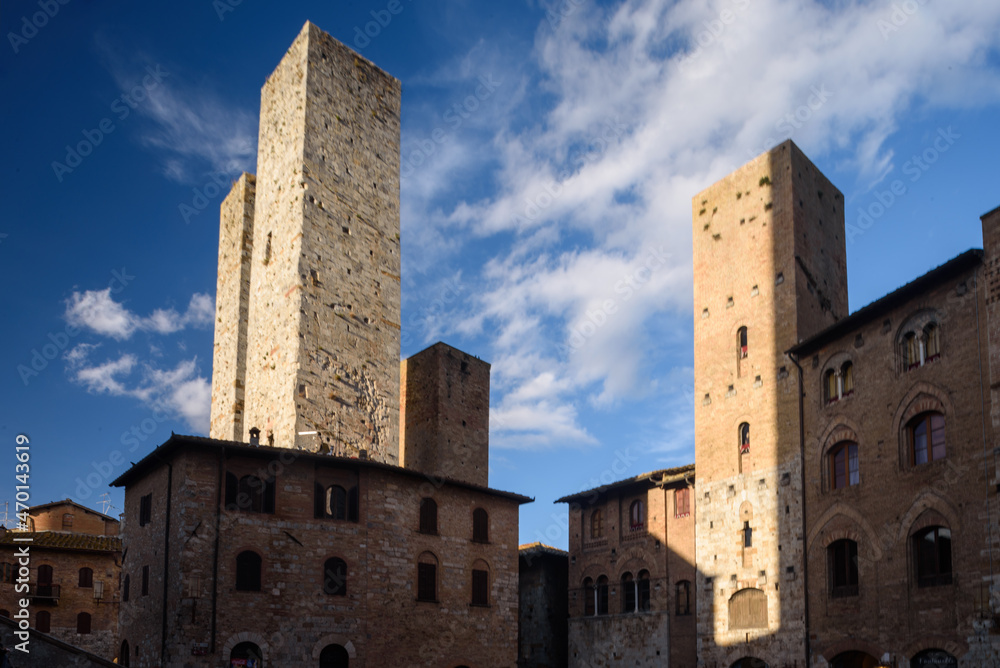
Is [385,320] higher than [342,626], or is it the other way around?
[385,320]

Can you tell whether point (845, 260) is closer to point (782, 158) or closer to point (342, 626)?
point (782, 158)

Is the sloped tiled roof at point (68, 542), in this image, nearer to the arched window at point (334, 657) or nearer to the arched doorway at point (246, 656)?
the arched doorway at point (246, 656)

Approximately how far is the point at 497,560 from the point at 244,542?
9073 millimetres

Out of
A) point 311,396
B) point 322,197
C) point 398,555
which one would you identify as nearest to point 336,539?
point 398,555

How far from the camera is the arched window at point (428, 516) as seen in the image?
26516 mm

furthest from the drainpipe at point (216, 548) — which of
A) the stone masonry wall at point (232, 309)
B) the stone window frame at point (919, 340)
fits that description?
the stone window frame at point (919, 340)

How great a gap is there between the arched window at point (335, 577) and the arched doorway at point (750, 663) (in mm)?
12147

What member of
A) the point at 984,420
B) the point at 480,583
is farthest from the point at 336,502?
the point at 984,420

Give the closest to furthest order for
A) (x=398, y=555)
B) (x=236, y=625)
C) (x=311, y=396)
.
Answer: (x=236, y=625)
(x=398, y=555)
(x=311, y=396)

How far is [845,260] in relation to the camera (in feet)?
101

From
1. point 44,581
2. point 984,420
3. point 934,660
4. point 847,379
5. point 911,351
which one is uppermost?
point 911,351

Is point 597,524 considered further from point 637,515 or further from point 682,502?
point 682,502

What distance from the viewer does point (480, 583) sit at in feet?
90.9

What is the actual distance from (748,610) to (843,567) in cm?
410
